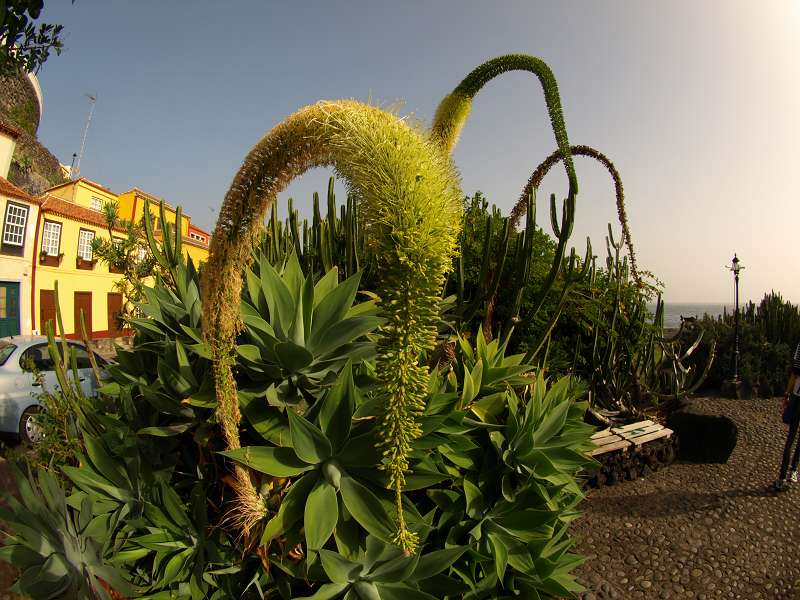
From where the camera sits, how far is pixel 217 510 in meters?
1.70

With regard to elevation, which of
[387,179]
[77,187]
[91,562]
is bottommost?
[91,562]

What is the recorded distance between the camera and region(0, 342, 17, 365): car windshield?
647 cm

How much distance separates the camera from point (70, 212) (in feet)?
75.3

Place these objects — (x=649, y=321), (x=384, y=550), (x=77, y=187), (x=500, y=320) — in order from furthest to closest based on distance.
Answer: (x=77, y=187), (x=649, y=321), (x=500, y=320), (x=384, y=550)

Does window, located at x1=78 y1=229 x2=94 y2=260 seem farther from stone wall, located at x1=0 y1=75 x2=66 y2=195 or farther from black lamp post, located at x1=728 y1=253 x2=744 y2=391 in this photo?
black lamp post, located at x1=728 y1=253 x2=744 y2=391

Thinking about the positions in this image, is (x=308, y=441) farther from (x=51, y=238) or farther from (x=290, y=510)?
(x=51, y=238)

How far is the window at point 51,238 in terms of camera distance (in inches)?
844

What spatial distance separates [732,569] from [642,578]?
3.06ft

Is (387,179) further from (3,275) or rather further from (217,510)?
(3,275)

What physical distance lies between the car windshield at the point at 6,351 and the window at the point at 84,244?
19.4 m

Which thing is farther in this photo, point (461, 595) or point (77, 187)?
point (77, 187)

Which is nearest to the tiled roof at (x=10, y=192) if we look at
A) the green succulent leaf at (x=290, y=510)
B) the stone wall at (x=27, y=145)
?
the stone wall at (x=27, y=145)

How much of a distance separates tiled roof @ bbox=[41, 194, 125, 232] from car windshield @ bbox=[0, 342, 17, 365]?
1861cm

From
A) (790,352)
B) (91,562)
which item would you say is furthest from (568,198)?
(790,352)
